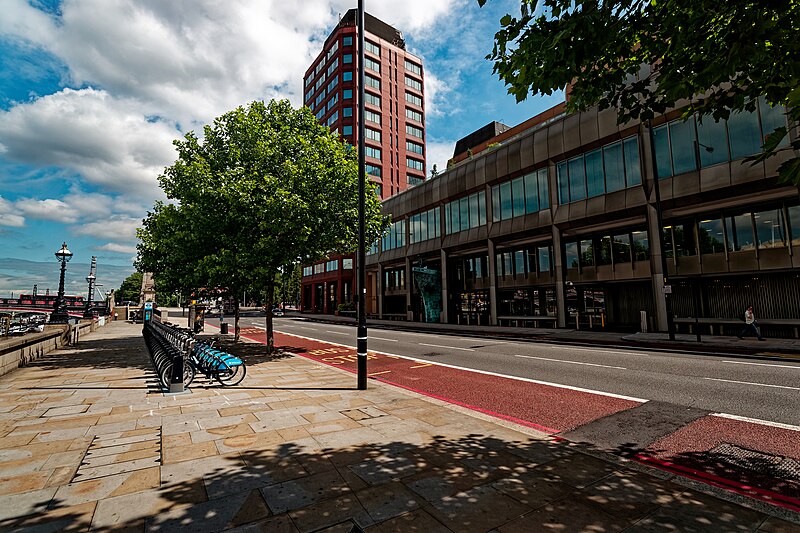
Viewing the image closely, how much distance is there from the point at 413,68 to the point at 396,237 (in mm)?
40384

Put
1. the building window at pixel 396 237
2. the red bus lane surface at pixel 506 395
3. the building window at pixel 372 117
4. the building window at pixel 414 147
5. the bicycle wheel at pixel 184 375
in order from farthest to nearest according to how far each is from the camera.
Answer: the building window at pixel 414 147, the building window at pixel 372 117, the building window at pixel 396 237, the bicycle wheel at pixel 184 375, the red bus lane surface at pixel 506 395

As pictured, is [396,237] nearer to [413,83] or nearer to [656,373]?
[656,373]

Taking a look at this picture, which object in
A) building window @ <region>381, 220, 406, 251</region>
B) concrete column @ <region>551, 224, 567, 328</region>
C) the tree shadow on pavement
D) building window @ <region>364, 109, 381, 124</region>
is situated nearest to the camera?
the tree shadow on pavement

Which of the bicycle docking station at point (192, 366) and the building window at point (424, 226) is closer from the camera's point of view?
the bicycle docking station at point (192, 366)

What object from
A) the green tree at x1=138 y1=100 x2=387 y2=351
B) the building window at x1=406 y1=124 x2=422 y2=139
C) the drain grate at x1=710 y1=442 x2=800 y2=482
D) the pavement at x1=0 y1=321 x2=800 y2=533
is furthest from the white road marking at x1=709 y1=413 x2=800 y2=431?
the building window at x1=406 y1=124 x2=422 y2=139

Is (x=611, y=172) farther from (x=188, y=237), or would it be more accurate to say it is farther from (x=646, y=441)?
(x=188, y=237)

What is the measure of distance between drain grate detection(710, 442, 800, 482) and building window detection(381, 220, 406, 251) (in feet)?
131

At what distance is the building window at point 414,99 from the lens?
224ft

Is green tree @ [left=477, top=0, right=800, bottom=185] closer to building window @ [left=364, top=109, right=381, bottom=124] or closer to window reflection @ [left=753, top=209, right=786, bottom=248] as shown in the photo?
window reflection @ [left=753, top=209, right=786, bottom=248]

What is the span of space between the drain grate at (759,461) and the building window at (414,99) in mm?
70595

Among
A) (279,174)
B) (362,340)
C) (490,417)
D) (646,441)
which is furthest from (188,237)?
(646,441)

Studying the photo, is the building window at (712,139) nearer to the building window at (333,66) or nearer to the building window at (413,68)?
the building window at (333,66)

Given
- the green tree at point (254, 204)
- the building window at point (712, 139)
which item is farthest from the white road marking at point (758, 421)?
the building window at point (712, 139)

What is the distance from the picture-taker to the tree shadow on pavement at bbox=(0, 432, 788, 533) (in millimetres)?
3627
